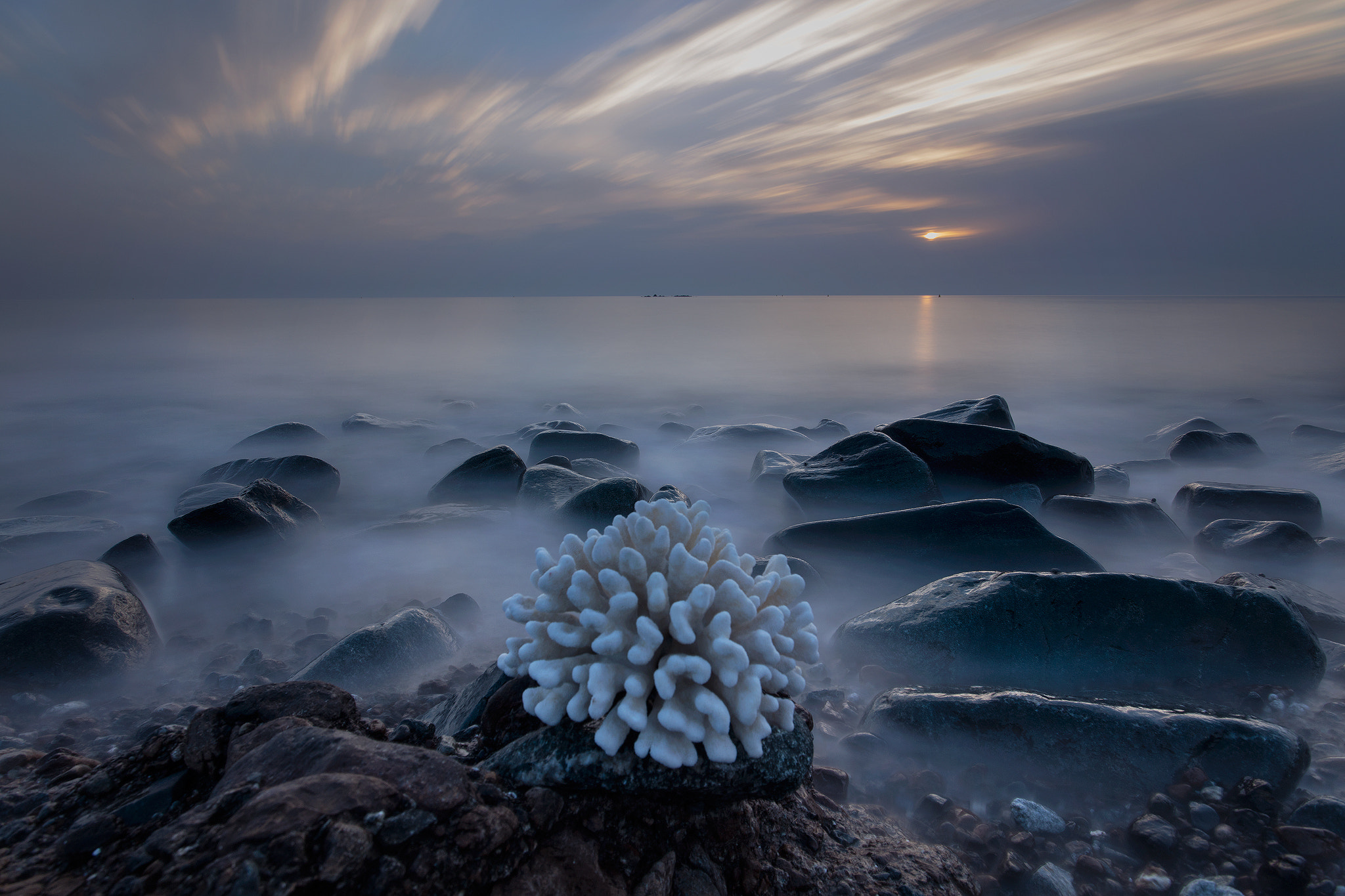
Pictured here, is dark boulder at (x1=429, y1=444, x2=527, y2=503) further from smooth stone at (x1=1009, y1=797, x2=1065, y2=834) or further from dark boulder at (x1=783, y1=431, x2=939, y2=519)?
smooth stone at (x1=1009, y1=797, x2=1065, y2=834)

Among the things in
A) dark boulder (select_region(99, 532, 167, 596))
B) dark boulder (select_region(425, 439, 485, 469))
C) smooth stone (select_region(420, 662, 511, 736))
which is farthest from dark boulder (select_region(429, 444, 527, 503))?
smooth stone (select_region(420, 662, 511, 736))

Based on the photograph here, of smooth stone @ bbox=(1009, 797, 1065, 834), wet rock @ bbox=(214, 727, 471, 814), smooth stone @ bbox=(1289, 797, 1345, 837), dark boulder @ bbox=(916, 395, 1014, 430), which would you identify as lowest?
smooth stone @ bbox=(1009, 797, 1065, 834)

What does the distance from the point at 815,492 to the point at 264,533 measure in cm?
748

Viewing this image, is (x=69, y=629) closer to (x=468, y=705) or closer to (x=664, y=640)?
(x=468, y=705)

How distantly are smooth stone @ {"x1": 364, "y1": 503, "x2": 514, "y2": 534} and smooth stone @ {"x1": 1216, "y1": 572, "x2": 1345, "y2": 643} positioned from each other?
319 inches

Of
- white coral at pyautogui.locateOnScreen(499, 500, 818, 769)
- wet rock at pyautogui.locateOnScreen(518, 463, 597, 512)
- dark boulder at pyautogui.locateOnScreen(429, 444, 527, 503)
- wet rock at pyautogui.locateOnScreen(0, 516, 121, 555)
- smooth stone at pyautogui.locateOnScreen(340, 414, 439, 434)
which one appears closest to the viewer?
white coral at pyautogui.locateOnScreen(499, 500, 818, 769)

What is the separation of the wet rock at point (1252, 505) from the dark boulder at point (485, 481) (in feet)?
32.4

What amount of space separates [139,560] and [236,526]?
3.46ft

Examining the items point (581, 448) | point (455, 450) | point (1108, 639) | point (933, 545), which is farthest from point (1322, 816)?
point (455, 450)

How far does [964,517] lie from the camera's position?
23.0 ft

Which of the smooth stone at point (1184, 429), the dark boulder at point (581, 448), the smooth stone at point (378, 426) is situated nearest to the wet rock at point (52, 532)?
the dark boulder at point (581, 448)

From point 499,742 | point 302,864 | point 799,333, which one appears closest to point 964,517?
point 499,742

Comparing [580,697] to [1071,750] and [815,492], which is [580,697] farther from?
[815,492]

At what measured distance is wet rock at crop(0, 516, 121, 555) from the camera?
882 cm
